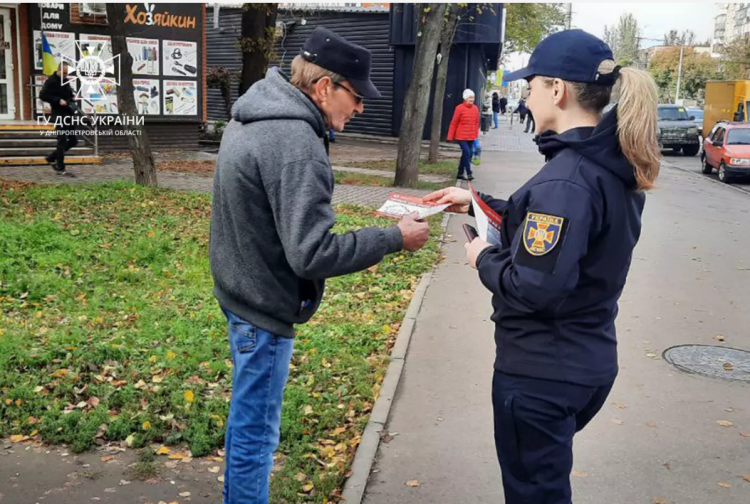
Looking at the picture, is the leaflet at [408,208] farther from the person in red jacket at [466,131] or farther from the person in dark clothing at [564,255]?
the person in red jacket at [466,131]

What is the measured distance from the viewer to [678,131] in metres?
34.0

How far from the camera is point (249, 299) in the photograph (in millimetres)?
3094

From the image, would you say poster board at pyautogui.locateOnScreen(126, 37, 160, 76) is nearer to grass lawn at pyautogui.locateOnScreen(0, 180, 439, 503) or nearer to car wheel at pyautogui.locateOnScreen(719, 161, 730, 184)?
grass lawn at pyautogui.locateOnScreen(0, 180, 439, 503)

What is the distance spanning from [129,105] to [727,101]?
29.8 metres

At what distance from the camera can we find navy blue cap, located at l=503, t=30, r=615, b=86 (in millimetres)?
2631

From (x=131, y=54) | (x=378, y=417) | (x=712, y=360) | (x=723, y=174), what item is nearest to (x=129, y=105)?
(x=131, y=54)

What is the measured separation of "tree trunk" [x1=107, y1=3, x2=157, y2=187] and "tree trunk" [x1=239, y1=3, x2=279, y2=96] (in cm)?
916

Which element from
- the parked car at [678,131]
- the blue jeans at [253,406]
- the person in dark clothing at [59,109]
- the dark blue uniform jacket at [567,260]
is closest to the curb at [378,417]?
the blue jeans at [253,406]

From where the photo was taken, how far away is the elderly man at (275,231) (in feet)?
9.44

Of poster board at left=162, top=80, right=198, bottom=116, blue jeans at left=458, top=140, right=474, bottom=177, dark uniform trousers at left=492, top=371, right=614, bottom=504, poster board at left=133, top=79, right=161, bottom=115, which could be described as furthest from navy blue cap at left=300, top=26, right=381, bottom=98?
poster board at left=162, top=80, right=198, bottom=116

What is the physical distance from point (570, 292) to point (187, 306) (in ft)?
18.0

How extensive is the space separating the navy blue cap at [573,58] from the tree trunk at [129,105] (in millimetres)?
12136

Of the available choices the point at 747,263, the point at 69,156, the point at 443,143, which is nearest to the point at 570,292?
the point at 747,263

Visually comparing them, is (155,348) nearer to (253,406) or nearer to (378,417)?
(378,417)
